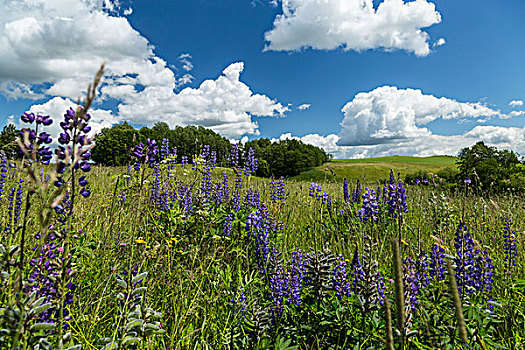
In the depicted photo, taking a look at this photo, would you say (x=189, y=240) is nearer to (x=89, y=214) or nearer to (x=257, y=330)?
(x=89, y=214)

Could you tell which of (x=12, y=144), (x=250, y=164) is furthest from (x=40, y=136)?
(x=250, y=164)

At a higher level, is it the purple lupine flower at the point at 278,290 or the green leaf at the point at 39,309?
the green leaf at the point at 39,309

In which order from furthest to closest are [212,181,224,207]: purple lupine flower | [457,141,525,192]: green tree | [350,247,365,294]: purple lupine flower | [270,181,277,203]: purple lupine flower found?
[457,141,525,192]: green tree, [270,181,277,203]: purple lupine flower, [212,181,224,207]: purple lupine flower, [350,247,365,294]: purple lupine flower

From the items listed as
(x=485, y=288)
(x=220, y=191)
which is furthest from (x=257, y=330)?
(x=220, y=191)

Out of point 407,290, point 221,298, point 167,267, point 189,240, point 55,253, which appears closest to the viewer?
point 55,253

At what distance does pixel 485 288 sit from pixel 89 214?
5.09 meters

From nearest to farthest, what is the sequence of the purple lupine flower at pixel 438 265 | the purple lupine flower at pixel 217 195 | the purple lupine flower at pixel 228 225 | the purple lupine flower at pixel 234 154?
the purple lupine flower at pixel 438 265
the purple lupine flower at pixel 228 225
the purple lupine flower at pixel 217 195
the purple lupine flower at pixel 234 154

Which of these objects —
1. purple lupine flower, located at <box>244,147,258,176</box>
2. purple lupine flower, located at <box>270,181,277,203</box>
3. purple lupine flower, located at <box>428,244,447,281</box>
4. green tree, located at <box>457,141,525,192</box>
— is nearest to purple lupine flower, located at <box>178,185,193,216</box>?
purple lupine flower, located at <box>244,147,258,176</box>

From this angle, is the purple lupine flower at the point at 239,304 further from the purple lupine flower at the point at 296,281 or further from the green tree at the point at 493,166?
the green tree at the point at 493,166

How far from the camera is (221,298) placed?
2814mm

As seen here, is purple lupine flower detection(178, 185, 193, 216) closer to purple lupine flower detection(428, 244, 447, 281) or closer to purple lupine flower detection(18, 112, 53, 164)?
purple lupine flower detection(18, 112, 53, 164)

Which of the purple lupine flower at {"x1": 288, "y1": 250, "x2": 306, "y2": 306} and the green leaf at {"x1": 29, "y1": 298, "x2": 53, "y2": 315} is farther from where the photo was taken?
the purple lupine flower at {"x1": 288, "y1": 250, "x2": 306, "y2": 306}

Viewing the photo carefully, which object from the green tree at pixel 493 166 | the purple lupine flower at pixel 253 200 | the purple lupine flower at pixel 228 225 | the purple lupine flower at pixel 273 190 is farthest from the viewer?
the green tree at pixel 493 166

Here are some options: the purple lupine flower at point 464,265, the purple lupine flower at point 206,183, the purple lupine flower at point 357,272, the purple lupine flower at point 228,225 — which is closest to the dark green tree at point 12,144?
the purple lupine flower at point 357,272
